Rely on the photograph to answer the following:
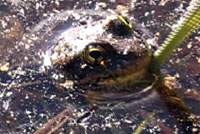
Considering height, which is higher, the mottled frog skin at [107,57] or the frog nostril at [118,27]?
the frog nostril at [118,27]

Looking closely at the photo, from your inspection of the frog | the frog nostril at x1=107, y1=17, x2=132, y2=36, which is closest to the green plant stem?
the frog

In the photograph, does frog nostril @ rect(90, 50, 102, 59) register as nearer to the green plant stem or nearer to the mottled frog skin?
the mottled frog skin

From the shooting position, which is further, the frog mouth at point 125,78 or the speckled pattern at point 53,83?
the frog mouth at point 125,78

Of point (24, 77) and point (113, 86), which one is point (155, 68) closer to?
point (113, 86)

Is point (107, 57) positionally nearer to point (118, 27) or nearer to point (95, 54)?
point (95, 54)

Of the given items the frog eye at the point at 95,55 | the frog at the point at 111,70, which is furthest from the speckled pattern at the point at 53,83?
the frog eye at the point at 95,55

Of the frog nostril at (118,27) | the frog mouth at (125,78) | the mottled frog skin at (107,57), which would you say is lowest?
the frog mouth at (125,78)

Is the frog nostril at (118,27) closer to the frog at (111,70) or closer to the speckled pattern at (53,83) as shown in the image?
the frog at (111,70)
